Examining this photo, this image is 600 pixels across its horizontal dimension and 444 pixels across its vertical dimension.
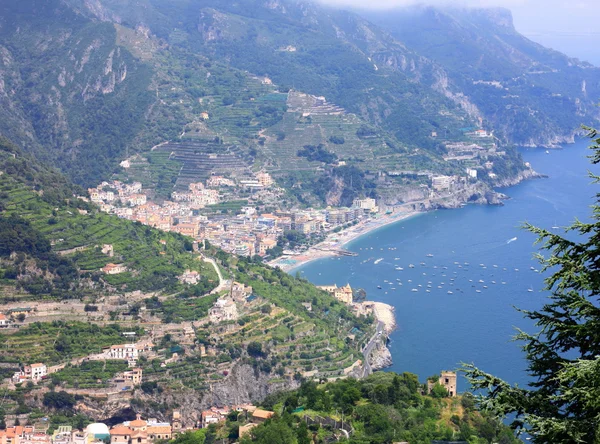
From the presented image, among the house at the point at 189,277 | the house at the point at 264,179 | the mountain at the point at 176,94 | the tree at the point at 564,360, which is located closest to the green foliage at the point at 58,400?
the house at the point at 189,277

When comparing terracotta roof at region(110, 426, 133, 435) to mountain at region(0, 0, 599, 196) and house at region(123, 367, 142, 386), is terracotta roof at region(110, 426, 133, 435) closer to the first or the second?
house at region(123, 367, 142, 386)

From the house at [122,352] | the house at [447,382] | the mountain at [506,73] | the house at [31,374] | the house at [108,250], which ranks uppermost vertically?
the mountain at [506,73]

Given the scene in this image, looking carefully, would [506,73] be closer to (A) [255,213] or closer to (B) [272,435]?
(A) [255,213]

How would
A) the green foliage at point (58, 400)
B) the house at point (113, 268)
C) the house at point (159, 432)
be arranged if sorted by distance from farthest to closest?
the house at point (113, 268) < the green foliage at point (58, 400) < the house at point (159, 432)

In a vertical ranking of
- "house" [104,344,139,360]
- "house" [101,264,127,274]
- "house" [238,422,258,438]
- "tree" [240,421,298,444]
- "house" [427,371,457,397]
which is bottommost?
"house" [104,344,139,360]

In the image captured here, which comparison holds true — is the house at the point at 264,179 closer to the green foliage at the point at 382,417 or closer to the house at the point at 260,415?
the green foliage at the point at 382,417

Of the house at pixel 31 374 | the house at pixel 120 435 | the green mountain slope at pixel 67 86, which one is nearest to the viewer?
the house at pixel 120 435

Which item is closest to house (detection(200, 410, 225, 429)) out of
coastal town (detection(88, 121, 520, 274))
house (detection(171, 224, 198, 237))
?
coastal town (detection(88, 121, 520, 274))
